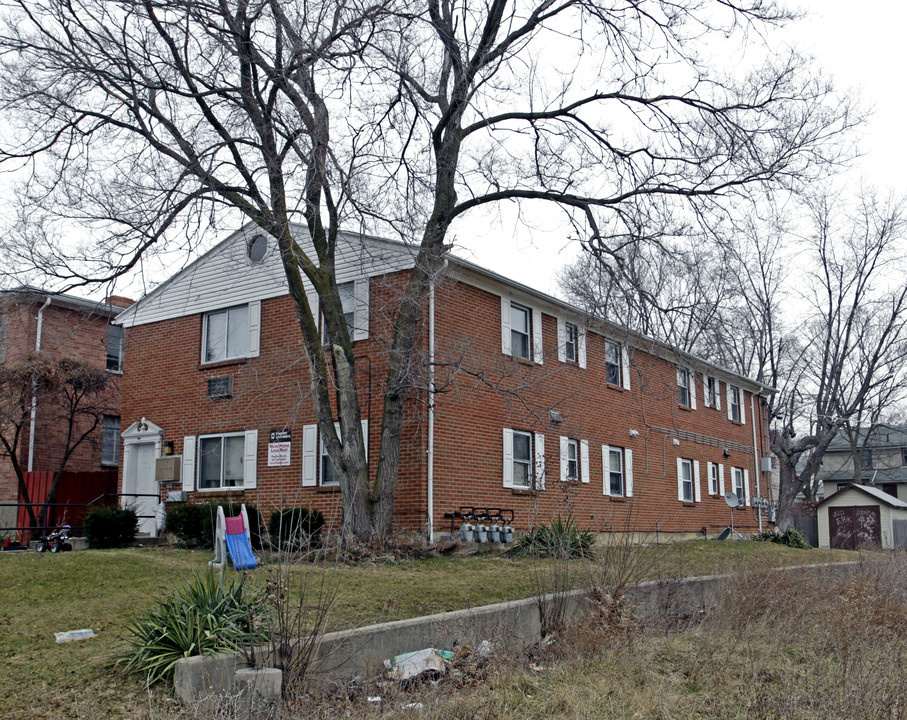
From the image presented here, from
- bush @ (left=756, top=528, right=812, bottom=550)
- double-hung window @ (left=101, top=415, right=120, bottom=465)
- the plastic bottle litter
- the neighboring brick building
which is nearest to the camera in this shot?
the plastic bottle litter

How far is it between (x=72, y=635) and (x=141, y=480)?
45.6ft

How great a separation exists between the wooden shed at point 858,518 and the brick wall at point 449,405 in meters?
11.2

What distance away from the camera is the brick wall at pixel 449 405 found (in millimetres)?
16172

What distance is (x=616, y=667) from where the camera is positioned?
277 inches

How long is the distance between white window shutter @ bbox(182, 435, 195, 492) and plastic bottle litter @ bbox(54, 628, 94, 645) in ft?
39.7

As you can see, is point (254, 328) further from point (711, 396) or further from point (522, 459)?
point (711, 396)

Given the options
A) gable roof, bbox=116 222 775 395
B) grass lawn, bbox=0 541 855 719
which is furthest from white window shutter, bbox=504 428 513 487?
grass lawn, bbox=0 541 855 719

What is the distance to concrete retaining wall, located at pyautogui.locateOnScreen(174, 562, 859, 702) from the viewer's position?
5887 millimetres

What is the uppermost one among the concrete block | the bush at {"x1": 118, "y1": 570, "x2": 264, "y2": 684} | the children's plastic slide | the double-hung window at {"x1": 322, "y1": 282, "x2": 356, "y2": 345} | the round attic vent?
the round attic vent

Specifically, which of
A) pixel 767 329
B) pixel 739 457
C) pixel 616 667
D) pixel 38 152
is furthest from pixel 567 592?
pixel 767 329

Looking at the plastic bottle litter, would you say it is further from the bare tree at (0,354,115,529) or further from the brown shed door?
the brown shed door

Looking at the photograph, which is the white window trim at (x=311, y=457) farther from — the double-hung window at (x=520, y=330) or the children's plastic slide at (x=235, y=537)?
the children's plastic slide at (x=235, y=537)

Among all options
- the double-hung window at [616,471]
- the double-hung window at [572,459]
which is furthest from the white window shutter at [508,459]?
the double-hung window at [616,471]

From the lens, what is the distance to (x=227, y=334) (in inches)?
780
